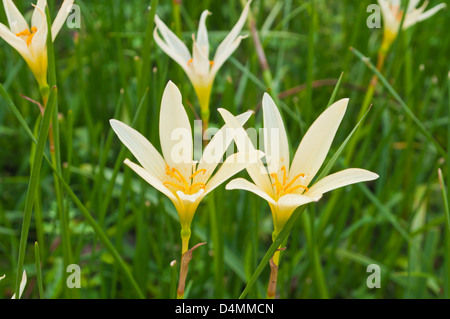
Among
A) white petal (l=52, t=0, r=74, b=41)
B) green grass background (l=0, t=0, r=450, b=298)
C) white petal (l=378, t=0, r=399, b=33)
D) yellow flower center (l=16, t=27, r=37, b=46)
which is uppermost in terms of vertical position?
white petal (l=378, t=0, r=399, b=33)

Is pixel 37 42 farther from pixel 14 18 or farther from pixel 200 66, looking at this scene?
pixel 200 66

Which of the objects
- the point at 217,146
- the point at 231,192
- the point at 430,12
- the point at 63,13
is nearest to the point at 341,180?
the point at 217,146

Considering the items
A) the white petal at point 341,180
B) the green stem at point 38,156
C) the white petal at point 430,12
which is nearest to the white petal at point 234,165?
the white petal at point 341,180

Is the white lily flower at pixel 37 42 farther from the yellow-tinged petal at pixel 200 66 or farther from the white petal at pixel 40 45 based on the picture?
the yellow-tinged petal at pixel 200 66

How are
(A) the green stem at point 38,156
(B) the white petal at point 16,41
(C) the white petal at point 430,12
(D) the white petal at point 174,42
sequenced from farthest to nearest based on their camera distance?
(C) the white petal at point 430,12 < (D) the white petal at point 174,42 < (B) the white petal at point 16,41 < (A) the green stem at point 38,156

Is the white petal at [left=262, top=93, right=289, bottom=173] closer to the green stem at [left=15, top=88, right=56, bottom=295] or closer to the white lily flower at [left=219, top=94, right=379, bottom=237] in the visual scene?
the white lily flower at [left=219, top=94, right=379, bottom=237]

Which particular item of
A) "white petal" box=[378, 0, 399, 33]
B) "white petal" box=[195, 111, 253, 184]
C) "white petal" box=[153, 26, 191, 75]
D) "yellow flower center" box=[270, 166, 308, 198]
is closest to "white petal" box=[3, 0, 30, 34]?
"white petal" box=[153, 26, 191, 75]
